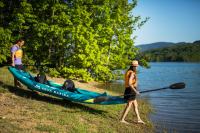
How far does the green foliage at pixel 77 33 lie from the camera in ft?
81.2

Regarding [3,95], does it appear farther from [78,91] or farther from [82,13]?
[82,13]

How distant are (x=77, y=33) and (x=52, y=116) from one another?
13.7 meters

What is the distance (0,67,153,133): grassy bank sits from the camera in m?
9.73

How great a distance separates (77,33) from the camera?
24.1 m

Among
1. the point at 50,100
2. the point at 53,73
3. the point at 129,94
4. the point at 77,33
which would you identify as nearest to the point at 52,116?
the point at 129,94

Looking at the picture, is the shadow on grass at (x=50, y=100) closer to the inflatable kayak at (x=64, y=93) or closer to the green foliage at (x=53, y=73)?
the inflatable kayak at (x=64, y=93)

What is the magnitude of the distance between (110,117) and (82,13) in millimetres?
13214

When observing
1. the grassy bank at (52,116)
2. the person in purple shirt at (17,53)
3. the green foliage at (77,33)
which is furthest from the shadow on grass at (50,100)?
the green foliage at (77,33)

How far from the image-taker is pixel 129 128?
11.4 metres

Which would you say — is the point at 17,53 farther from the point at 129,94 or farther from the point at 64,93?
the point at 129,94

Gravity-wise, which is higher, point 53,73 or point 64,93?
point 64,93

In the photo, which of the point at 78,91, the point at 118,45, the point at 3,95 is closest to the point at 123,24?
the point at 118,45

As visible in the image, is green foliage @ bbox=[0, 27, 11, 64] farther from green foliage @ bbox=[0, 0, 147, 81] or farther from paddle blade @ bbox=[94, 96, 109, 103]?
paddle blade @ bbox=[94, 96, 109, 103]

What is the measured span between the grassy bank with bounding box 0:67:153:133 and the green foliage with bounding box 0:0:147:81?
34.1 ft
